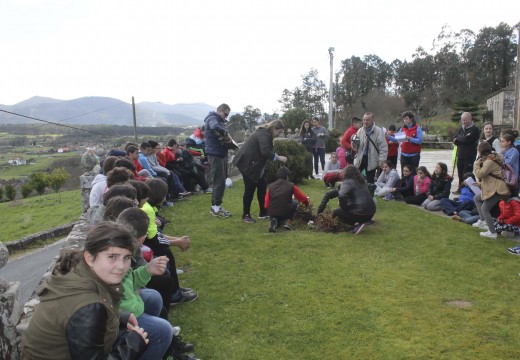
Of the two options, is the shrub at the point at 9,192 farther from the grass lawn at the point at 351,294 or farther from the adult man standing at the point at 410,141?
the adult man standing at the point at 410,141

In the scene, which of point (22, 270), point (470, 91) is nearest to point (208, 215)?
point (22, 270)

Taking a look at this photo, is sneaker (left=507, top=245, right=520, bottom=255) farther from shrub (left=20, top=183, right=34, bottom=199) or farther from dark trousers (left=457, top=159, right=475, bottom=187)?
shrub (left=20, top=183, right=34, bottom=199)

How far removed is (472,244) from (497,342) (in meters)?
2.81

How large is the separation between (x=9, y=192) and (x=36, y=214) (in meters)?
15.9

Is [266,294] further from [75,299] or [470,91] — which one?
[470,91]

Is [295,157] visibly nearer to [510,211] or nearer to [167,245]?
[510,211]

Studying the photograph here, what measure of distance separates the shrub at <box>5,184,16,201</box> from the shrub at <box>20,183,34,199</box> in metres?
1.70

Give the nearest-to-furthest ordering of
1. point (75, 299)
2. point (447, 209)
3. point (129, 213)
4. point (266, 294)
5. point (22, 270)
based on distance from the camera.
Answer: point (75, 299) → point (129, 213) → point (266, 294) → point (447, 209) → point (22, 270)

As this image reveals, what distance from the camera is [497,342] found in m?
3.28

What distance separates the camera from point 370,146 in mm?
8102

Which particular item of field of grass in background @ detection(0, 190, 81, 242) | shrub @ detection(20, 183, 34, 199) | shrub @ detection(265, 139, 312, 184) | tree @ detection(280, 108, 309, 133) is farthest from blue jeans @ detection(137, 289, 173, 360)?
shrub @ detection(20, 183, 34, 199)

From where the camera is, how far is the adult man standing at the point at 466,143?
8023 millimetres

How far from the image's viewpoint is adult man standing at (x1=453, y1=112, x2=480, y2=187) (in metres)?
8.02

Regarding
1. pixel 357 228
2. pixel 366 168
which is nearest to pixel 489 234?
pixel 357 228
